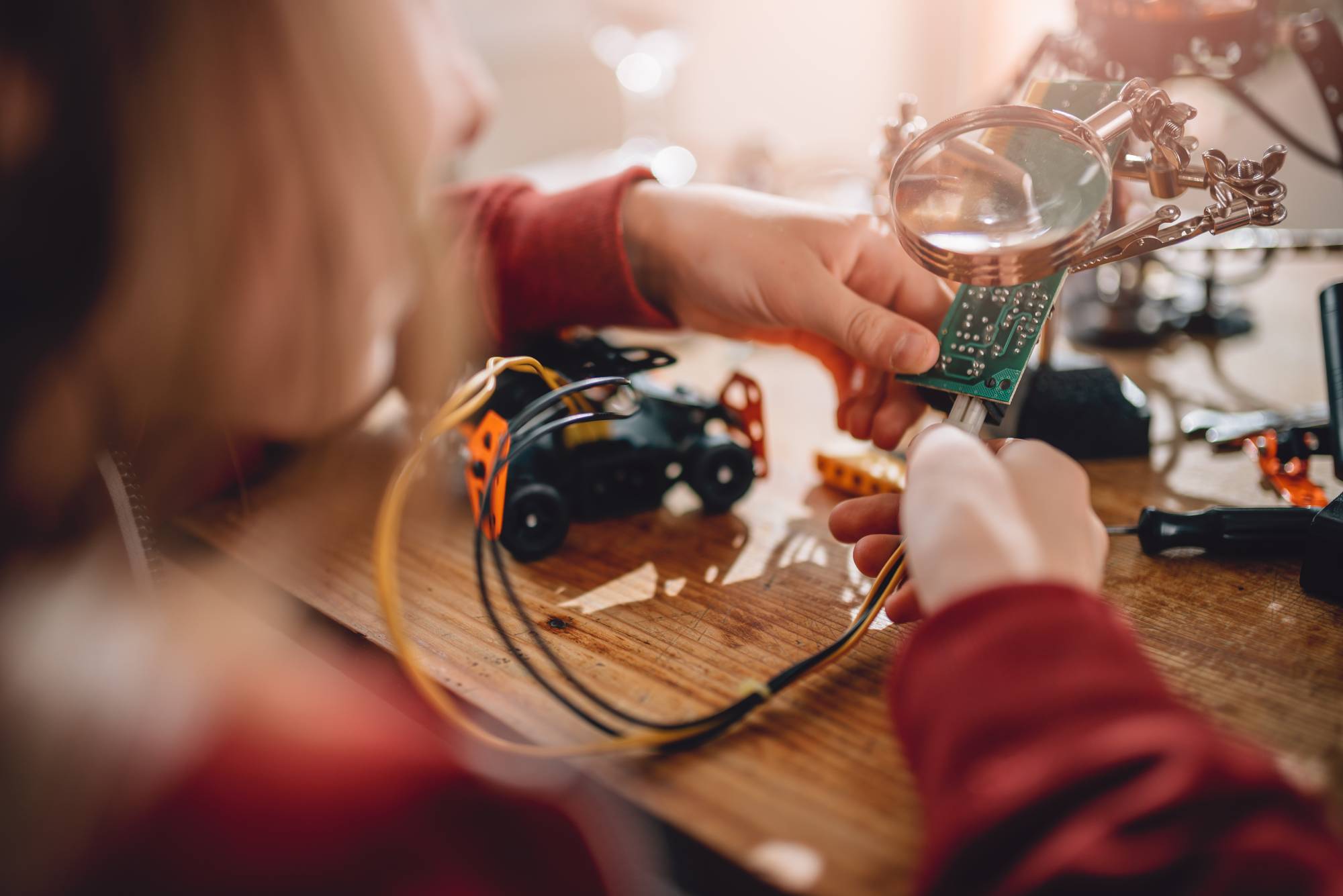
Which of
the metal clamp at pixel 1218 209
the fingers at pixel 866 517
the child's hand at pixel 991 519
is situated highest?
the metal clamp at pixel 1218 209

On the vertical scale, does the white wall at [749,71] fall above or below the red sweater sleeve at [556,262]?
above

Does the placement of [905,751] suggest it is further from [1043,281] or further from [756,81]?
[756,81]

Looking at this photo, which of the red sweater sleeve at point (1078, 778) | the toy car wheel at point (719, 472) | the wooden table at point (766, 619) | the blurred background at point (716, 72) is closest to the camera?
the red sweater sleeve at point (1078, 778)

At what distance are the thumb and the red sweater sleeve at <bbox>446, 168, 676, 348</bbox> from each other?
0.15 m

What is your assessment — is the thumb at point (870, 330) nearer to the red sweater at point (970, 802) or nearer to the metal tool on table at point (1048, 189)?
the metal tool on table at point (1048, 189)

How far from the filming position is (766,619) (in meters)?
0.48

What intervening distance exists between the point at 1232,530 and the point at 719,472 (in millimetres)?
302

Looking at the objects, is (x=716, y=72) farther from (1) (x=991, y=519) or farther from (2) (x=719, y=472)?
(1) (x=991, y=519)

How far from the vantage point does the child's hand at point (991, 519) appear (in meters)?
0.33

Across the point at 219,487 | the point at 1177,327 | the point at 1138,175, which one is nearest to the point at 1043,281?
the point at 1138,175

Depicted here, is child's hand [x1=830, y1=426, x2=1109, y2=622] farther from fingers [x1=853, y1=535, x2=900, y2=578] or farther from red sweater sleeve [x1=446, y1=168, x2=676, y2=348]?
red sweater sleeve [x1=446, y1=168, x2=676, y2=348]

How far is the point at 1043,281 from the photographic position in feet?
1.63

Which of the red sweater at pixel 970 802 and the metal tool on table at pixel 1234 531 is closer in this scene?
the red sweater at pixel 970 802

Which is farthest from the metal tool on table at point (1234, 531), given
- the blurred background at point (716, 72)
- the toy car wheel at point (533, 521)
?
the blurred background at point (716, 72)
